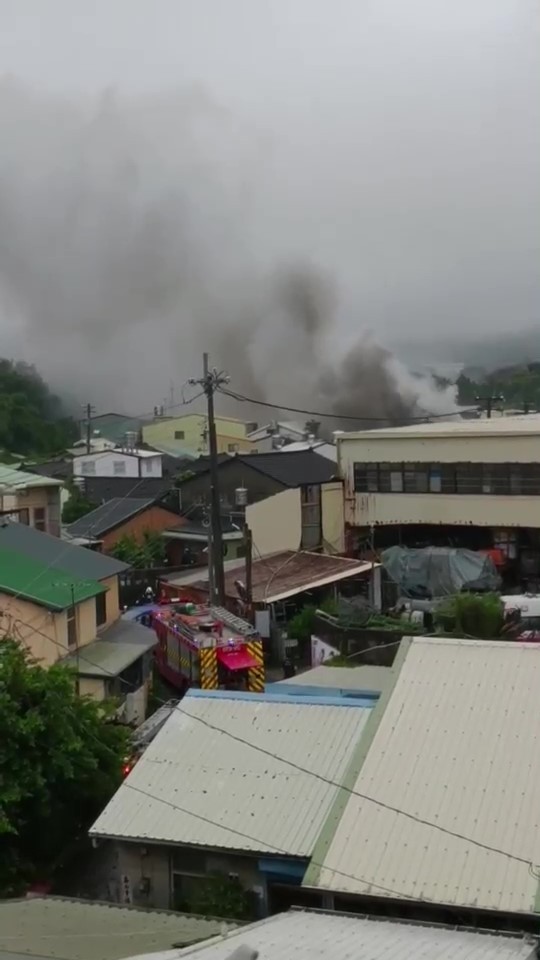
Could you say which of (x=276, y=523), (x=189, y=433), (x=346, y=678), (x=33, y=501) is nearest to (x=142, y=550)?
(x=276, y=523)

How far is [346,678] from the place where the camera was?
12.2 meters

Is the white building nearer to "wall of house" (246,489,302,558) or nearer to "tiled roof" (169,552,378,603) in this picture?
"wall of house" (246,489,302,558)

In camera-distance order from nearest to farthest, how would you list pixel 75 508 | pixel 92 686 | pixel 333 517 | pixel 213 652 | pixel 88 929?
pixel 88 929 < pixel 92 686 < pixel 213 652 < pixel 333 517 < pixel 75 508

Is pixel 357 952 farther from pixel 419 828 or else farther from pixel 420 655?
pixel 420 655

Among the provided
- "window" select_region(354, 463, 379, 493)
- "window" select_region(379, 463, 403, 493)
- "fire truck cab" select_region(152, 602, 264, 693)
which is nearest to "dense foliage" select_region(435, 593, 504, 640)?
"fire truck cab" select_region(152, 602, 264, 693)

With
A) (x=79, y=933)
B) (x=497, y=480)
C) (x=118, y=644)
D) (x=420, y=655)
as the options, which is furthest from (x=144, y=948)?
(x=497, y=480)

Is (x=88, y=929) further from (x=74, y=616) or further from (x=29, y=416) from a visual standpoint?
(x=29, y=416)

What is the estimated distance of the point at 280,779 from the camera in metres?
7.31

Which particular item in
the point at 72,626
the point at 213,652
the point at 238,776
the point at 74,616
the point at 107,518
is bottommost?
the point at 107,518

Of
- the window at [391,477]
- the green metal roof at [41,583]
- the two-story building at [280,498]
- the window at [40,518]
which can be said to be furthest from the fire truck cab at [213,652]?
the window at [391,477]

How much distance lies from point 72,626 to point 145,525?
38.7 ft

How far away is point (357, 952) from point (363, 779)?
2436 mm

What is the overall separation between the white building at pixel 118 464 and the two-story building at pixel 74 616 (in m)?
20.4

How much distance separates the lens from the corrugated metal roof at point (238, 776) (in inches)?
273
